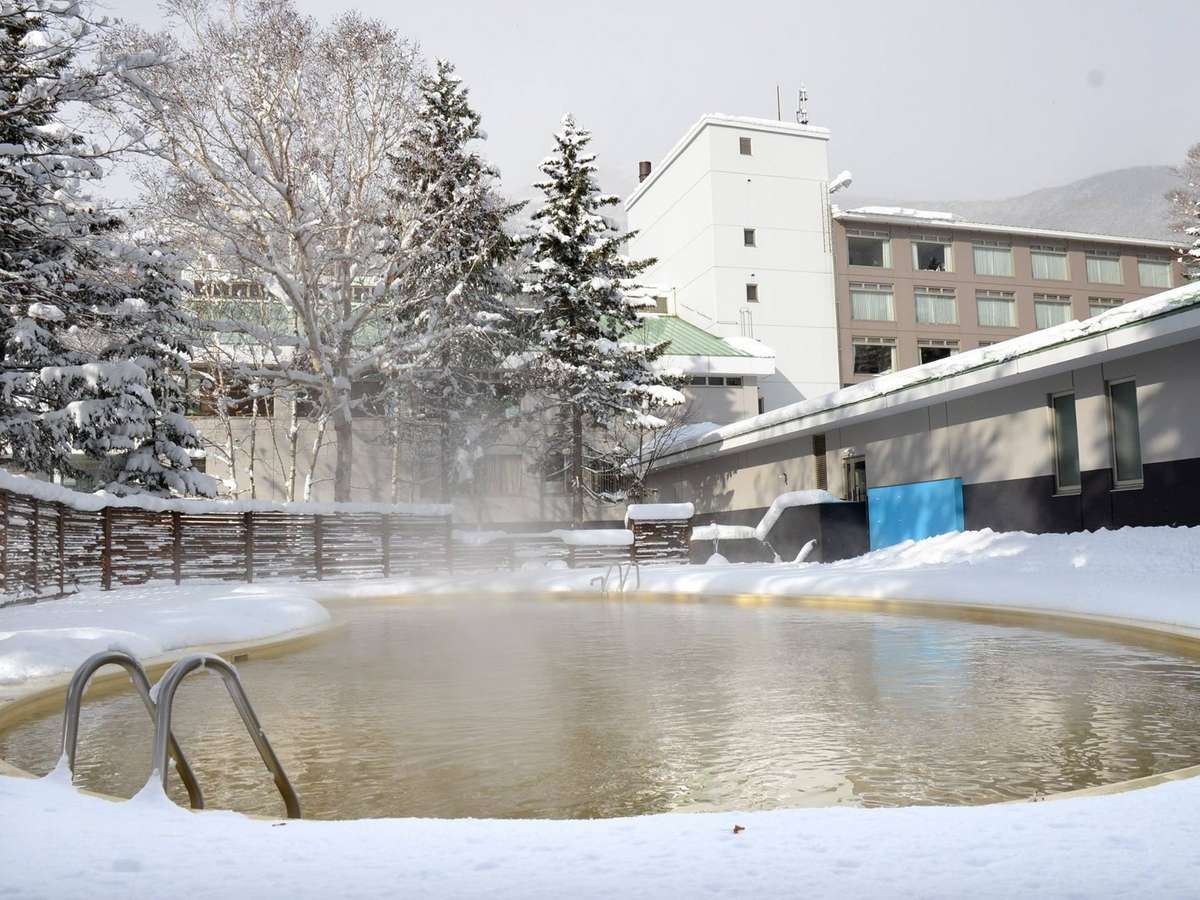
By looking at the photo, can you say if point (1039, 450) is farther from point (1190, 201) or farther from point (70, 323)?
point (1190, 201)

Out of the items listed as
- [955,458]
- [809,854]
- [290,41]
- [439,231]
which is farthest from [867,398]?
[809,854]

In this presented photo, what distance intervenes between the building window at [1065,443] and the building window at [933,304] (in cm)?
3071

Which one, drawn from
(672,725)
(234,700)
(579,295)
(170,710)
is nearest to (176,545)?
(579,295)

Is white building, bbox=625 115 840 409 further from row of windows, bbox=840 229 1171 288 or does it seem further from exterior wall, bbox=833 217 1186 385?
row of windows, bbox=840 229 1171 288

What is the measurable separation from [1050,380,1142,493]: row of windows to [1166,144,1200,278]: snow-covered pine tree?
2193 centimetres

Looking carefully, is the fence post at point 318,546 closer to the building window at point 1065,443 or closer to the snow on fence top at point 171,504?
the snow on fence top at point 171,504

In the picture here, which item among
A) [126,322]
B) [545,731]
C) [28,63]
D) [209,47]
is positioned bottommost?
[545,731]

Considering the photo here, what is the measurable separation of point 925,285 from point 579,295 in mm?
25818

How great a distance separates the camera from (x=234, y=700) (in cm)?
423

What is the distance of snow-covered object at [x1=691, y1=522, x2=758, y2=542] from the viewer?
2667 centimetres

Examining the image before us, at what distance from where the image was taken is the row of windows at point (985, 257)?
48.8 metres

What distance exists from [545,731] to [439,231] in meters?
20.8

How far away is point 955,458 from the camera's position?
21.8 m

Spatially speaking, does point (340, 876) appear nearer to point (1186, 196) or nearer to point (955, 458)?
point (955, 458)
